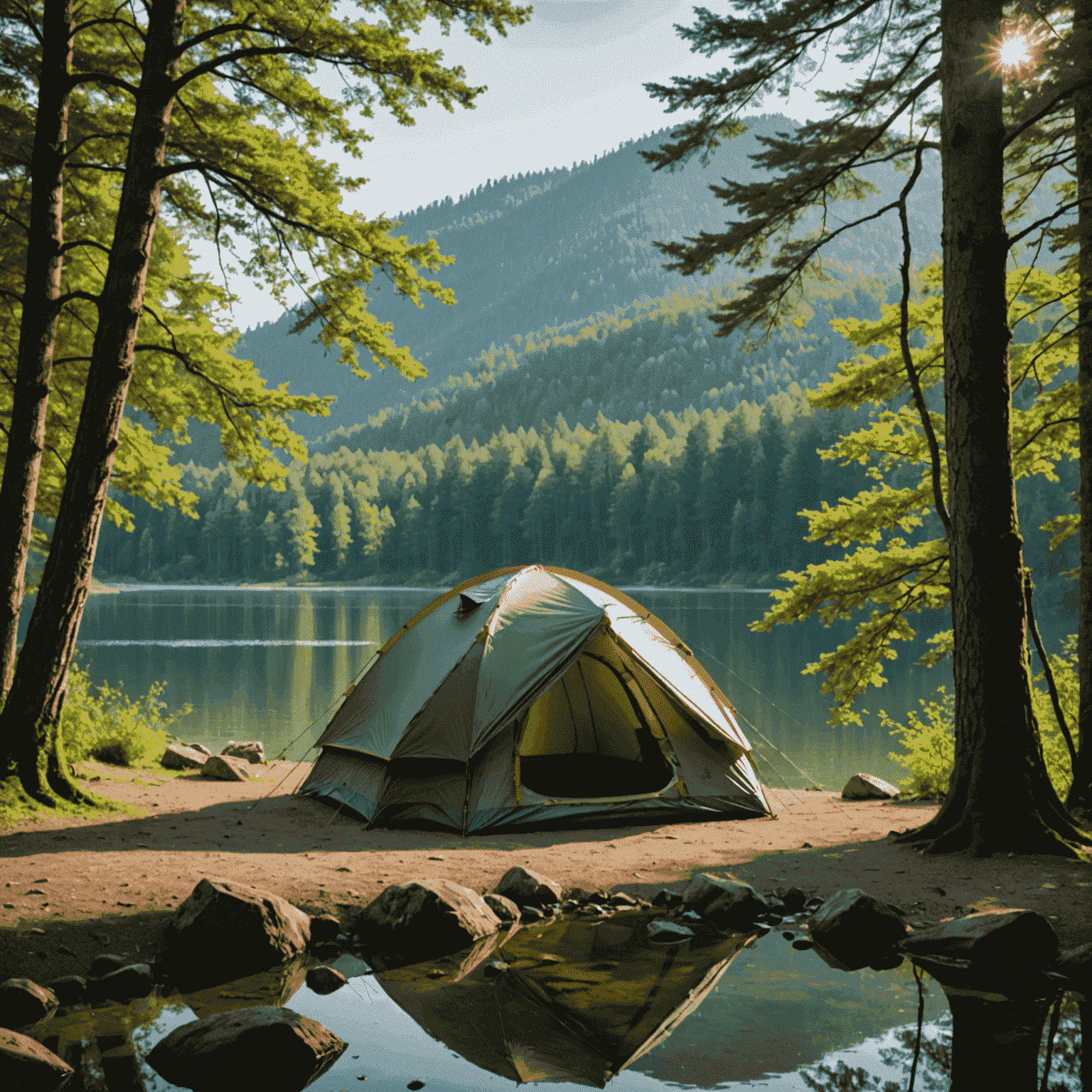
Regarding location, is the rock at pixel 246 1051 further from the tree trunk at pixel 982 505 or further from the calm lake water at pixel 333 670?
the calm lake water at pixel 333 670

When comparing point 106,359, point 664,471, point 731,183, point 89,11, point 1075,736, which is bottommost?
point 1075,736

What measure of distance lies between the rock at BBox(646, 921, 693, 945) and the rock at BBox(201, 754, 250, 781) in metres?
7.21

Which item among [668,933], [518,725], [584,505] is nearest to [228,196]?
[518,725]

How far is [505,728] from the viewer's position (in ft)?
27.8

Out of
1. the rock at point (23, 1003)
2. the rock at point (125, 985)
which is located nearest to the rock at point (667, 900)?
the rock at point (125, 985)

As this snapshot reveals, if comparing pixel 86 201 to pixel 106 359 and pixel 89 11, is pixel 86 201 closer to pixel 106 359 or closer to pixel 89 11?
pixel 89 11

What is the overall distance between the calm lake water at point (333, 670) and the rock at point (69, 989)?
6552 millimetres

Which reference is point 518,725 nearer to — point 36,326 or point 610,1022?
point 610,1022

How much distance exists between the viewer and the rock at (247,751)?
43.8 ft

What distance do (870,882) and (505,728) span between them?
3306 millimetres

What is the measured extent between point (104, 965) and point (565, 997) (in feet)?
7.66

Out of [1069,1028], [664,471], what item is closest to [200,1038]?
[1069,1028]

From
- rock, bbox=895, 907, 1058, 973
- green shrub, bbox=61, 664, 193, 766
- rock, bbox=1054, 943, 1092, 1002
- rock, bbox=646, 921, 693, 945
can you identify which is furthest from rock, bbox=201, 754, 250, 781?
rock, bbox=1054, 943, 1092, 1002

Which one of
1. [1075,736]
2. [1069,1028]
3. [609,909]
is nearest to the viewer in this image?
[1069,1028]
